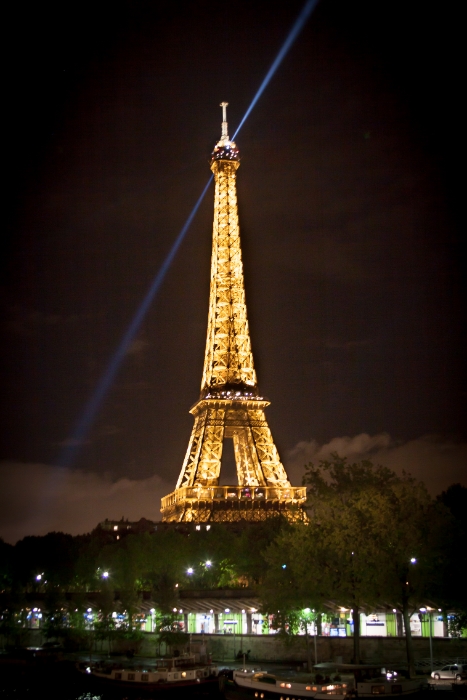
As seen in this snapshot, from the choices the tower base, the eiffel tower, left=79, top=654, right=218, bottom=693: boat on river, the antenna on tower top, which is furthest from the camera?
the antenna on tower top

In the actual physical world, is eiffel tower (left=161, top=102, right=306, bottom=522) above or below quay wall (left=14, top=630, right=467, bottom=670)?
above

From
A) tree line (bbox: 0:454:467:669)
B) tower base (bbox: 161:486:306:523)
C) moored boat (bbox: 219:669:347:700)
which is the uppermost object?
tower base (bbox: 161:486:306:523)

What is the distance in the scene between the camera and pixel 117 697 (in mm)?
55500

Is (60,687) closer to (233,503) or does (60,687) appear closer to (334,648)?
(334,648)

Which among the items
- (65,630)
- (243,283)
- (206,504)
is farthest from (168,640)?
(243,283)

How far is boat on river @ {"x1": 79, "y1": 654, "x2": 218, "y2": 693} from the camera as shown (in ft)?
185

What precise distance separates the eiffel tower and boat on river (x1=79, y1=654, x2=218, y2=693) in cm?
4296

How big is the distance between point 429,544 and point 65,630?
37.5m

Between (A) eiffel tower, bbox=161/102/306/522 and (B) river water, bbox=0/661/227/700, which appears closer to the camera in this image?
(B) river water, bbox=0/661/227/700

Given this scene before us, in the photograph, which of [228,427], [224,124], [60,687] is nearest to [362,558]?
[60,687]

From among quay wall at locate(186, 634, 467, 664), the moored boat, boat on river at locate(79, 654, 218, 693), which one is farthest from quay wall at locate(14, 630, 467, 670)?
the moored boat

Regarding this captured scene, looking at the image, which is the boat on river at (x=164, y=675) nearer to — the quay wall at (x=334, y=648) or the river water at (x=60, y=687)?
the river water at (x=60, y=687)

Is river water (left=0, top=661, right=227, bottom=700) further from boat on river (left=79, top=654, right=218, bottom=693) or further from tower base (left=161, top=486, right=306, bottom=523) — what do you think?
tower base (left=161, top=486, right=306, bottom=523)

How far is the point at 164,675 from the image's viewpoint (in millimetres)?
56875
